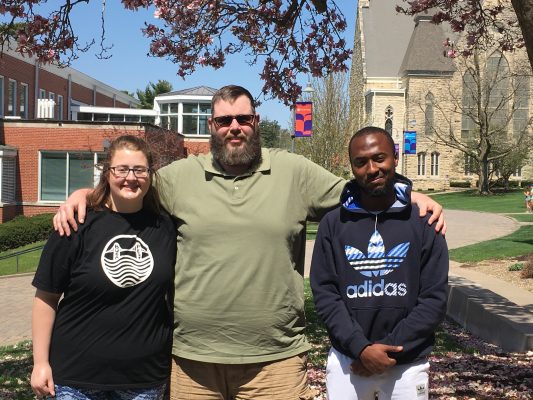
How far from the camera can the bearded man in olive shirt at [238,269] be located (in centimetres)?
309

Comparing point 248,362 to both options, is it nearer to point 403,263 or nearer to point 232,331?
point 232,331

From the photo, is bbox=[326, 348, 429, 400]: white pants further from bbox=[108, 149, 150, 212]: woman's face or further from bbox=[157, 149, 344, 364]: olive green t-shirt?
bbox=[108, 149, 150, 212]: woman's face

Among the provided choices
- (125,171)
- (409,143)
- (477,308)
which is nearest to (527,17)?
(125,171)

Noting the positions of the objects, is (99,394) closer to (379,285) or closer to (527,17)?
(379,285)

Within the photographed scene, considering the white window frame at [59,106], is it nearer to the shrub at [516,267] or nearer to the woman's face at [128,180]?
the shrub at [516,267]

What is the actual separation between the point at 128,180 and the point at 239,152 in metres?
0.59

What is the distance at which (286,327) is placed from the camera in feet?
10.4

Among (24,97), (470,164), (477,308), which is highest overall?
(24,97)

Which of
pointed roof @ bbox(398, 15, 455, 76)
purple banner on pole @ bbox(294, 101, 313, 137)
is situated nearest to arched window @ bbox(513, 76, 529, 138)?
pointed roof @ bbox(398, 15, 455, 76)

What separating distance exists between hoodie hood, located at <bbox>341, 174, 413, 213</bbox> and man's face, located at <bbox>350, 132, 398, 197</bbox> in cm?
7

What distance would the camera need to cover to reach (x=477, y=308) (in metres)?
8.35

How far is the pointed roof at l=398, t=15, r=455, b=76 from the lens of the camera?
63000 millimetres

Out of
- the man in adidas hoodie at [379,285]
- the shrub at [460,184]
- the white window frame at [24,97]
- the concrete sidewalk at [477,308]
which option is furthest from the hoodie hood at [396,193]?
the shrub at [460,184]

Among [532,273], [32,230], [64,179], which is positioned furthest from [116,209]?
[64,179]
